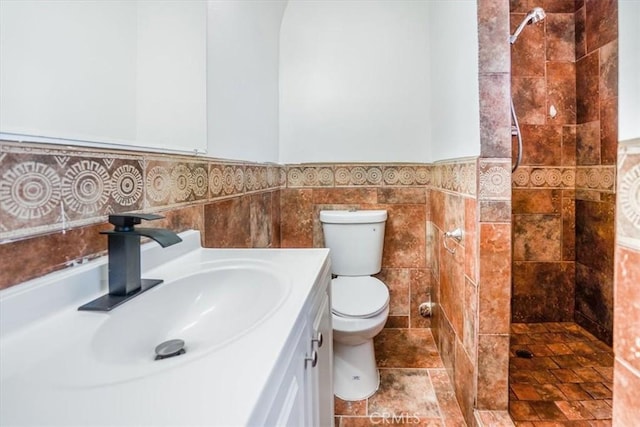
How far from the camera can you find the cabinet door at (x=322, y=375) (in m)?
0.88

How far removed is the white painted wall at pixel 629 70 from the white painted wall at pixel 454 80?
3.08 ft

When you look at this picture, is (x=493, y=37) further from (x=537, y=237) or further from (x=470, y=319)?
(x=537, y=237)

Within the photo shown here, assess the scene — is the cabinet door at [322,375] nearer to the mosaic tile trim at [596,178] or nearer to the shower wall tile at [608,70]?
the mosaic tile trim at [596,178]

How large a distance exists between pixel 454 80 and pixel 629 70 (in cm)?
136

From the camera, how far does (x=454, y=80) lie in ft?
5.53

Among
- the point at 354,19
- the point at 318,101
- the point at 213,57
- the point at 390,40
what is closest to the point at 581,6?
the point at 390,40

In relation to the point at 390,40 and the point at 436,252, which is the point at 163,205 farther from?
the point at 390,40

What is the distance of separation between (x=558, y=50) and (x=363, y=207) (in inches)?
65.4

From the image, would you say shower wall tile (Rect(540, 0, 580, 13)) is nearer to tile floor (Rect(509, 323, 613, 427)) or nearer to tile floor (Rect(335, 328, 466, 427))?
tile floor (Rect(509, 323, 613, 427))

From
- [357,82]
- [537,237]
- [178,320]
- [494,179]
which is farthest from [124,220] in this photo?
[537,237]

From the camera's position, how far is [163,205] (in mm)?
1006

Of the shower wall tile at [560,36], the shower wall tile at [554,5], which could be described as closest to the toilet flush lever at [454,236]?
the shower wall tile at [560,36]

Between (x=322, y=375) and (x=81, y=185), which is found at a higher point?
(x=81, y=185)

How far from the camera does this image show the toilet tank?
2064 millimetres
